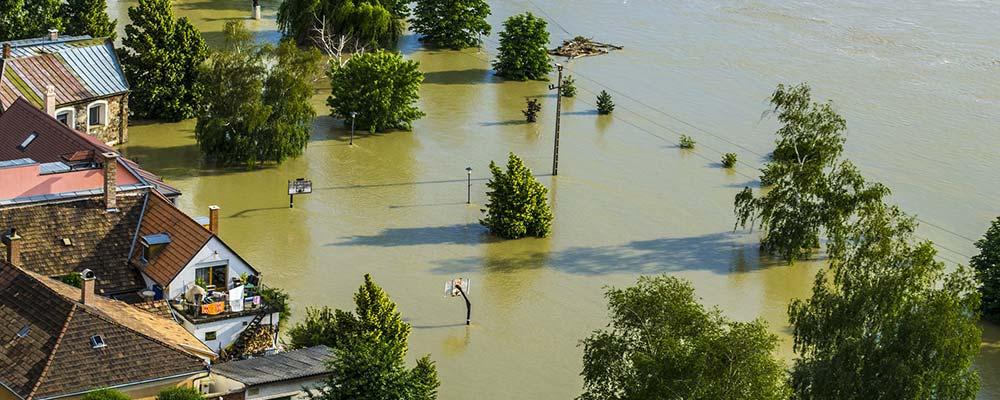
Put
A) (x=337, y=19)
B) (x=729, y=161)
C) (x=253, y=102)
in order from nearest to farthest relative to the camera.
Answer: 1. (x=253, y=102)
2. (x=729, y=161)
3. (x=337, y=19)

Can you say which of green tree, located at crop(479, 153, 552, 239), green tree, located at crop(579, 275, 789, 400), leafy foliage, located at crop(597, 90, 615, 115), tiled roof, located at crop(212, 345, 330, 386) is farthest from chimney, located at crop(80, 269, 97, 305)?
leafy foliage, located at crop(597, 90, 615, 115)

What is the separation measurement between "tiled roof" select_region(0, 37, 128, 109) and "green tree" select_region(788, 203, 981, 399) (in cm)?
3008

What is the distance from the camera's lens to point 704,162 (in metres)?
64.8

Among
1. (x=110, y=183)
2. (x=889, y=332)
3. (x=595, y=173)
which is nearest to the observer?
(x=889, y=332)

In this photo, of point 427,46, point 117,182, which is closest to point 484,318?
point 117,182

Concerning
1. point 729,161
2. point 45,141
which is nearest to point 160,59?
point 45,141

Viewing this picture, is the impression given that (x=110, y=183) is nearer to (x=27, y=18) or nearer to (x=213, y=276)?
(x=213, y=276)

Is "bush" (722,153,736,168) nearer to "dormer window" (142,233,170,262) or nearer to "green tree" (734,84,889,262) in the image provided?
"green tree" (734,84,889,262)

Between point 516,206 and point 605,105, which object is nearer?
point 516,206

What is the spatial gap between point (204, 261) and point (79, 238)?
3389 millimetres

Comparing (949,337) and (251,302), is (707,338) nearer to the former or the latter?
(949,337)

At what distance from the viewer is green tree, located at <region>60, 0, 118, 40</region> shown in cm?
6662

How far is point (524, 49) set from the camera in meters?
76.8

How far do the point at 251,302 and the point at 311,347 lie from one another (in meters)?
2.39
